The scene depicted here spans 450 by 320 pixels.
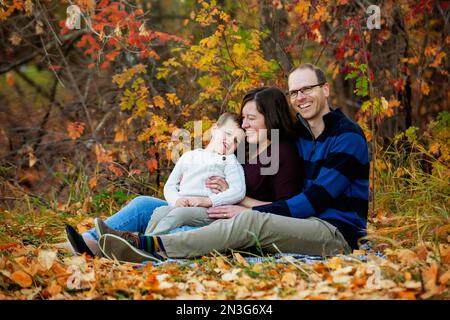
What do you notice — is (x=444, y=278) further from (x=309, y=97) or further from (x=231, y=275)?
(x=309, y=97)

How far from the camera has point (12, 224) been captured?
16.9ft

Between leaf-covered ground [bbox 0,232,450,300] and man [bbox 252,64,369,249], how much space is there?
1.06ft

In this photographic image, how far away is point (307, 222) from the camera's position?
155 inches

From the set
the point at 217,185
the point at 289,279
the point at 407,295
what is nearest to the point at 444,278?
the point at 407,295

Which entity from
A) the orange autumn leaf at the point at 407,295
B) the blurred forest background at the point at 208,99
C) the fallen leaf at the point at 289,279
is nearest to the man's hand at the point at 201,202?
the fallen leaf at the point at 289,279

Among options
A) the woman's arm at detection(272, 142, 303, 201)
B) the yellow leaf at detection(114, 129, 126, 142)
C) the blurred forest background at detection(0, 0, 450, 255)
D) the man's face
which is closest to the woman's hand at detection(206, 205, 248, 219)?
the woman's arm at detection(272, 142, 303, 201)

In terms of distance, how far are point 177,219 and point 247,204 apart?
0.47m

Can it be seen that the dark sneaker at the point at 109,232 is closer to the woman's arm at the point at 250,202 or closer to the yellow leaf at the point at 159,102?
the woman's arm at the point at 250,202

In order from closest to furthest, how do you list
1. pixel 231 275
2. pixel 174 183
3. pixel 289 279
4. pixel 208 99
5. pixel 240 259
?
1. pixel 289 279
2. pixel 231 275
3. pixel 240 259
4. pixel 174 183
5. pixel 208 99

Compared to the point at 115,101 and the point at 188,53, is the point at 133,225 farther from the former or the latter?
the point at 115,101

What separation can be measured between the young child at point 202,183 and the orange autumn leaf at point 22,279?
93cm

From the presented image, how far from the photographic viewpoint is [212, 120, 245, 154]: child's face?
174 inches

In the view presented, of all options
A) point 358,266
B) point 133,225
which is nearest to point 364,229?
point 358,266

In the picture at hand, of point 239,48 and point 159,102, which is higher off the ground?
point 239,48
